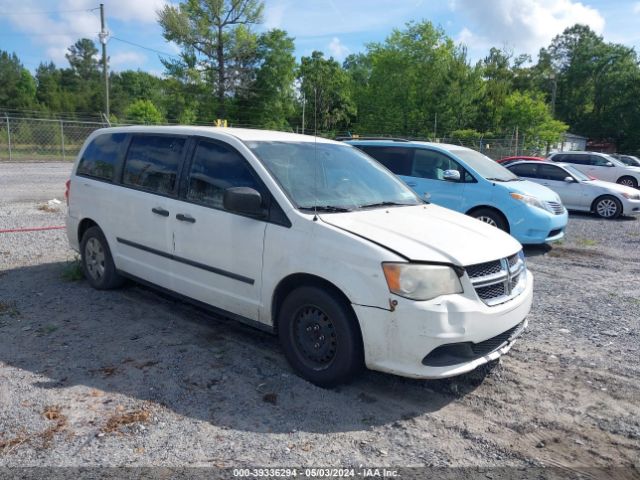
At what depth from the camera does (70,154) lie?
1139 inches

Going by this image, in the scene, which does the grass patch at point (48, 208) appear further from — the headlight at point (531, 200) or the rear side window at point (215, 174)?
the headlight at point (531, 200)

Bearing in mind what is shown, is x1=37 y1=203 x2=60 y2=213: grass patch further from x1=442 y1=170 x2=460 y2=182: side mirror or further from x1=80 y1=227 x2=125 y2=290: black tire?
x1=442 y1=170 x2=460 y2=182: side mirror

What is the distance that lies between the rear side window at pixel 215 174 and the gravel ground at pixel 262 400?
1.27 m

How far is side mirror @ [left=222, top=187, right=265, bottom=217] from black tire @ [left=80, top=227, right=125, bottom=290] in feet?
7.98

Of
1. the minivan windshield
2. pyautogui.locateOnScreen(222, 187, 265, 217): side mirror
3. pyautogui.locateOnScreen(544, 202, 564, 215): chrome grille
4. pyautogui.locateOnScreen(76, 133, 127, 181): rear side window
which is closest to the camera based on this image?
pyautogui.locateOnScreen(222, 187, 265, 217): side mirror

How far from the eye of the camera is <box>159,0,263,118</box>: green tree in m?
41.4

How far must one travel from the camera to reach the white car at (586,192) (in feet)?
45.8

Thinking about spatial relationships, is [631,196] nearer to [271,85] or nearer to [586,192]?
[586,192]

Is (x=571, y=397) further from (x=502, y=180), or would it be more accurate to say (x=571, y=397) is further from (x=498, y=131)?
(x=498, y=131)

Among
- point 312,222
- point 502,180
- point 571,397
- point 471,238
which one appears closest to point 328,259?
point 312,222

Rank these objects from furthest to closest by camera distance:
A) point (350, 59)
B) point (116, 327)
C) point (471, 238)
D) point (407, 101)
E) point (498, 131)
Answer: point (350, 59) < point (407, 101) < point (498, 131) < point (116, 327) < point (471, 238)

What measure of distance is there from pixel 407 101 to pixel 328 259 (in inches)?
2130

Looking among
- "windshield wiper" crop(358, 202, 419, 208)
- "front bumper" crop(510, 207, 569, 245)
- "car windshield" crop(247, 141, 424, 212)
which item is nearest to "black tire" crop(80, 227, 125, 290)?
"car windshield" crop(247, 141, 424, 212)

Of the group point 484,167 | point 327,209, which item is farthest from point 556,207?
point 327,209
